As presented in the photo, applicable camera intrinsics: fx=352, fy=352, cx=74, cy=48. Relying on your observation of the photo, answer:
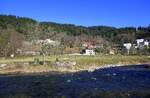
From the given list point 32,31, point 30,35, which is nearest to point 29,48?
point 30,35

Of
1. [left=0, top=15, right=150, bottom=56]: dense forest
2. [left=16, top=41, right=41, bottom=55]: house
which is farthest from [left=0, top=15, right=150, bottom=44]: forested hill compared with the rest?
[left=16, top=41, right=41, bottom=55]: house

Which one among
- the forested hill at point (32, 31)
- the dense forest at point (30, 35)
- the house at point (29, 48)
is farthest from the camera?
the forested hill at point (32, 31)

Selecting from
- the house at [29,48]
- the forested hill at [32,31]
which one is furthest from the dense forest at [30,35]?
the house at [29,48]

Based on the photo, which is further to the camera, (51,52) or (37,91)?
(51,52)

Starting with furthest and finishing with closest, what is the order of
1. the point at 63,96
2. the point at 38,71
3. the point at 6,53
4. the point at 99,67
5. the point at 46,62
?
the point at 6,53 → the point at 99,67 → the point at 46,62 → the point at 38,71 → the point at 63,96

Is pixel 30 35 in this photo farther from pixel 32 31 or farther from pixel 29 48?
pixel 29 48

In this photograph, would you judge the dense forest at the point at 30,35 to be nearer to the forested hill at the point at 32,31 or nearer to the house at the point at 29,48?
the forested hill at the point at 32,31

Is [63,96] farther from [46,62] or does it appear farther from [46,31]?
[46,31]

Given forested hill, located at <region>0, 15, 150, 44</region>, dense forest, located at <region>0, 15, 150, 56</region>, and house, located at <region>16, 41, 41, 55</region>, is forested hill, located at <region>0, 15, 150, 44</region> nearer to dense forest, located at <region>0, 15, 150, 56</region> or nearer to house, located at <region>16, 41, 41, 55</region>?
dense forest, located at <region>0, 15, 150, 56</region>

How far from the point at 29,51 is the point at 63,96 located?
288ft

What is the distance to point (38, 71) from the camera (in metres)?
70.1

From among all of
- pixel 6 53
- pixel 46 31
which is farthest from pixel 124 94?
pixel 46 31

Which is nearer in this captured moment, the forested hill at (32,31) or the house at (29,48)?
the house at (29,48)

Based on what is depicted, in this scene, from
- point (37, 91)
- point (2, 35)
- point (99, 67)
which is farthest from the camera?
point (2, 35)
